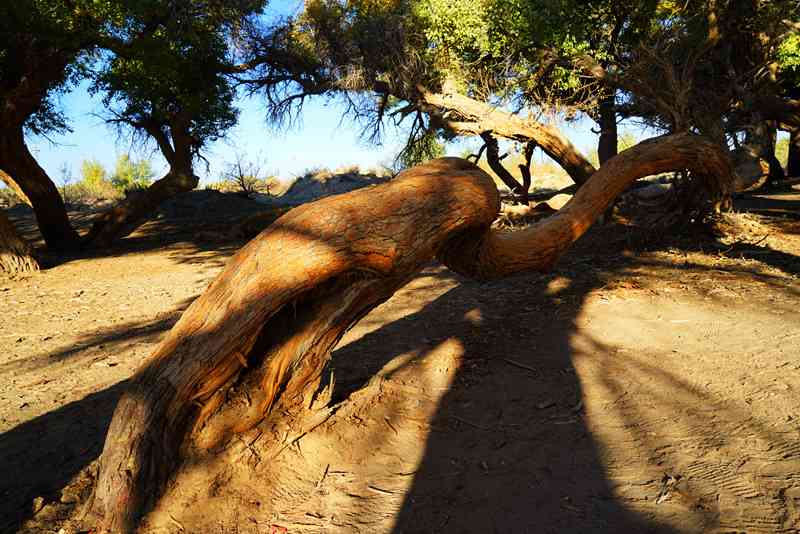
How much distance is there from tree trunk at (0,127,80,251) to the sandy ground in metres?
6.19

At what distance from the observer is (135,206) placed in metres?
12.2

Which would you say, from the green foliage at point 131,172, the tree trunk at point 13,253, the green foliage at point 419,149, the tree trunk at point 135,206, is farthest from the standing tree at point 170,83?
the green foliage at point 131,172

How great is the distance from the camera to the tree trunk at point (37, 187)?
10.1 m

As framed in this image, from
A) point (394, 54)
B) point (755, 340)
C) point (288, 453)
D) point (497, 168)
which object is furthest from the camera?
point (497, 168)

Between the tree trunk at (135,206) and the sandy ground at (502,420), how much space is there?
696 centimetres

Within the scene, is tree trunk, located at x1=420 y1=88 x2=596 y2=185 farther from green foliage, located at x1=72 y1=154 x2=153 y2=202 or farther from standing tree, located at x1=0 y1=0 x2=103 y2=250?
green foliage, located at x1=72 y1=154 x2=153 y2=202

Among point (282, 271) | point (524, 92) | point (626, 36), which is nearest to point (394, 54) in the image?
point (524, 92)

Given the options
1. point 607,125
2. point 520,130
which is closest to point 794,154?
point 607,125

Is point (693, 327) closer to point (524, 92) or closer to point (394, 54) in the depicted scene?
point (524, 92)

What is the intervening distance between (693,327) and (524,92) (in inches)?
278

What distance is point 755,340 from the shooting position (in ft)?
12.5

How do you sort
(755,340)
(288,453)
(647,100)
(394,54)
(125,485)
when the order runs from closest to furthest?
(125,485) → (288,453) → (755,340) → (647,100) → (394,54)

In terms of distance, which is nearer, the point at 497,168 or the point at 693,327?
the point at 693,327

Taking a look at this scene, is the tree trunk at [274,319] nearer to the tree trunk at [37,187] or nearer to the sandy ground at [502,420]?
the sandy ground at [502,420]
